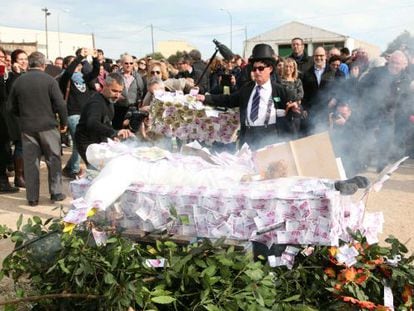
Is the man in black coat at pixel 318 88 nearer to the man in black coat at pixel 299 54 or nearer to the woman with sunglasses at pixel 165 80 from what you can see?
the man in black coat at pixel 299 54

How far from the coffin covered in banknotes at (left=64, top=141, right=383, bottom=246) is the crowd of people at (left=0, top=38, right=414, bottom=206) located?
133 centimetres

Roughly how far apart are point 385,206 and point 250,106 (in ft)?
7.17

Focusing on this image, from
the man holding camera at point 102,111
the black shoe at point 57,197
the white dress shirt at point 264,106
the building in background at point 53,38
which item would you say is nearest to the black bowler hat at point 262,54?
the white dress shirt at point 264,106

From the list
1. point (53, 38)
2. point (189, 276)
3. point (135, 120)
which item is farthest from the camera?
point (53, 38)

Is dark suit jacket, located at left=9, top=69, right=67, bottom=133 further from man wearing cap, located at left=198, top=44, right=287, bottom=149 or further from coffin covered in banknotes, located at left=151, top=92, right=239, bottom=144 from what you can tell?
man wearing cap, located at left=198, top=44, right=287, bottom=149

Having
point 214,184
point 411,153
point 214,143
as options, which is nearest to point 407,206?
point 411,153

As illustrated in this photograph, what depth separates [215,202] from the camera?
9.79 ft

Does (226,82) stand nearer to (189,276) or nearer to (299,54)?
(299,54)

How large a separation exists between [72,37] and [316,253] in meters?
63.2

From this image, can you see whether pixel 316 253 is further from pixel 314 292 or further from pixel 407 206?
pixel 407 206

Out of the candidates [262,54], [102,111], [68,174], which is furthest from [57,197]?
[262,54]

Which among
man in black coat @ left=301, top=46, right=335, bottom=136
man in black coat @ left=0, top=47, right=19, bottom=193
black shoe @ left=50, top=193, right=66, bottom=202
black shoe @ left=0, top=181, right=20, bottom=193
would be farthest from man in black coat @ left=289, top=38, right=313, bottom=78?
black shoe @ left=0, top=181, right=20, bottom=193

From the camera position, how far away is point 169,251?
289cm

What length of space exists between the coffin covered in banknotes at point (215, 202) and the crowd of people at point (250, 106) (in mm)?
1335
